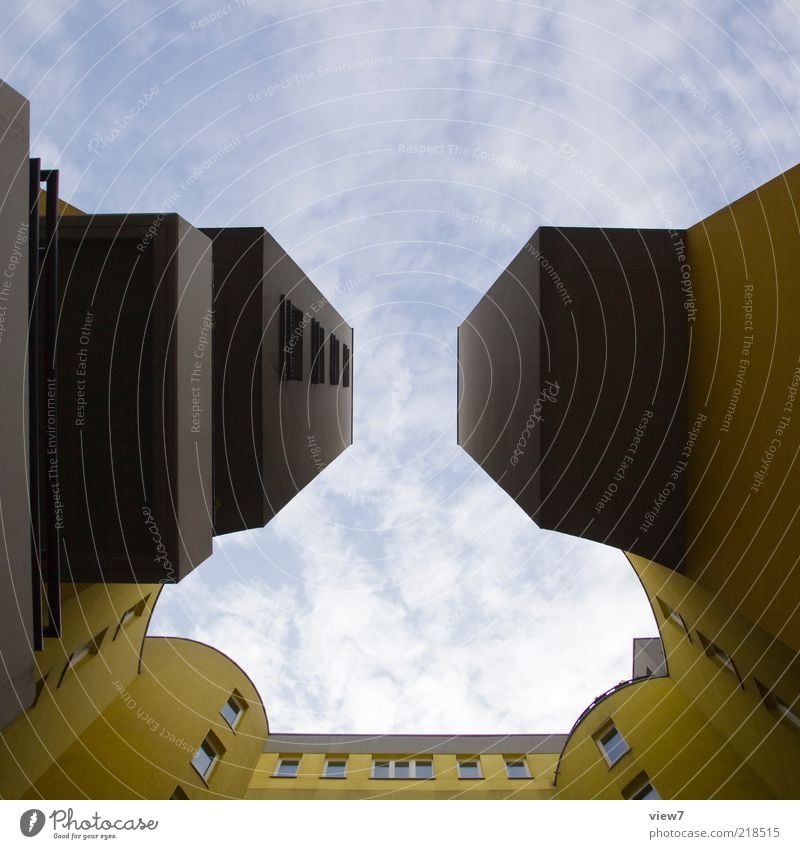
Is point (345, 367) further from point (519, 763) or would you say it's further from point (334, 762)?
point (519, 763)

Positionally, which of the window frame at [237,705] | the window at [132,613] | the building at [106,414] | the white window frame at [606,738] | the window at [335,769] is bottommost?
the window at [335,769]

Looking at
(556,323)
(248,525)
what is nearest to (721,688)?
(556,323)

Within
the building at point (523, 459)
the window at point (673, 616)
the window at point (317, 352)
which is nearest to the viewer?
the building at point (523, 459)

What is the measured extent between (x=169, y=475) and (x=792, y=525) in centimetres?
887

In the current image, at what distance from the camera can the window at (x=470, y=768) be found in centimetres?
2006

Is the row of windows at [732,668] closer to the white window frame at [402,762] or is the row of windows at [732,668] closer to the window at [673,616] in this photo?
the window at [673,616]

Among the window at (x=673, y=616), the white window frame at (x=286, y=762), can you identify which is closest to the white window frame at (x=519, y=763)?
the white window frame at (x=286, y=762)

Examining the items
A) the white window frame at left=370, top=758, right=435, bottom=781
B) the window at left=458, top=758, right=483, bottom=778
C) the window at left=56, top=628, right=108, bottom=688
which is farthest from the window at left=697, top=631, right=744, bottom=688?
the window at left=56, top=628, right=108, bottom=688

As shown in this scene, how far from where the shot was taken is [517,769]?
20234 mm

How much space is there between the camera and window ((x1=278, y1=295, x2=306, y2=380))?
12.3m

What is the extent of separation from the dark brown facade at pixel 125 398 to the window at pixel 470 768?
1790 centimetres

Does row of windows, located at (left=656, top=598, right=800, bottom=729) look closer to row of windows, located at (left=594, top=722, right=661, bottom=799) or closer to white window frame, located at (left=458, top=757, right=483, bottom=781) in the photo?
row of windows, located at (left=594, top=722, right=661, bottom=799)

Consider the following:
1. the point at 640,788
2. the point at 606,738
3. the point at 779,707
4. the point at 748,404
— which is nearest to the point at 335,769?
the point at 606,738

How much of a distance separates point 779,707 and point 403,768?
1553 cm
